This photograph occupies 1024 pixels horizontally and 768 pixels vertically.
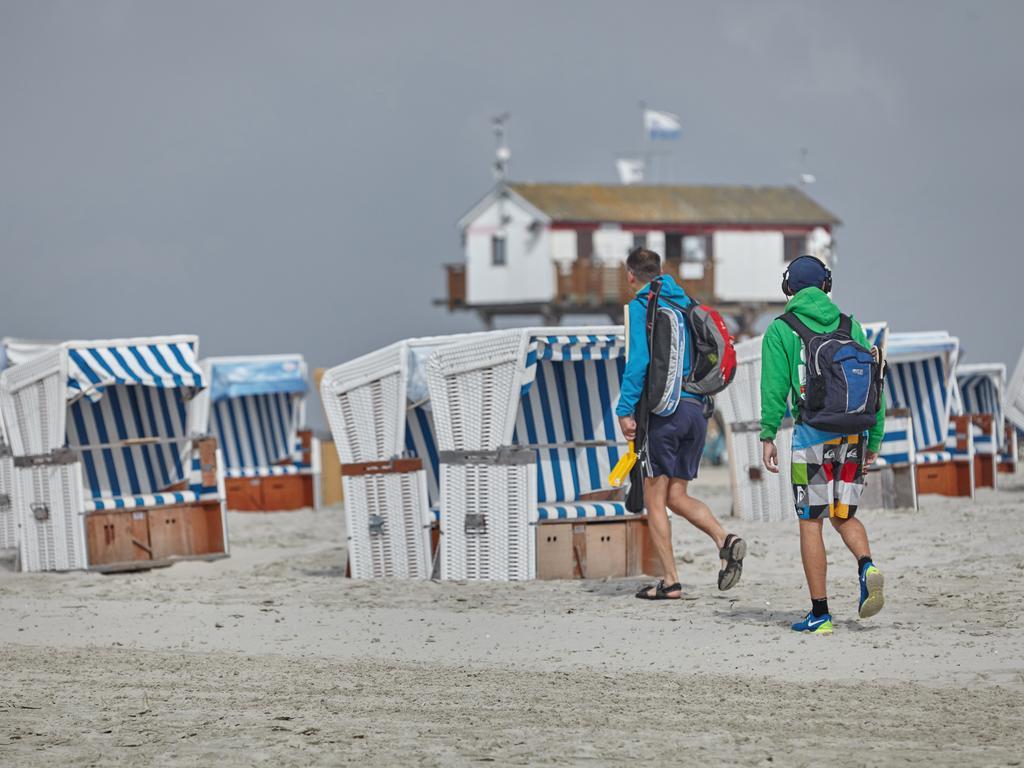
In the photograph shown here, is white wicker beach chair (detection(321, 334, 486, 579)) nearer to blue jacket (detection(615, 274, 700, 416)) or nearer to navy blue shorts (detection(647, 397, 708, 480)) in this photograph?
blue jacket (detection(615, 274, 700, 416))

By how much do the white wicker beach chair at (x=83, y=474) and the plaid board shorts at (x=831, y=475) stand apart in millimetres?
6359

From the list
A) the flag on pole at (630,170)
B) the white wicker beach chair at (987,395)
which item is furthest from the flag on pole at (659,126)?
the white wicker beach chair at (987,395)

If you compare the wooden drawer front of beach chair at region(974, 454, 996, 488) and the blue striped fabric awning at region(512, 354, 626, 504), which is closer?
the blue striped fabric awning at region(512, 354, 626, 504)

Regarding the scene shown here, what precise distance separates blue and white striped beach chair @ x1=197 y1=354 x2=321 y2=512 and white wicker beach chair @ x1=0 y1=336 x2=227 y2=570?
6789 millimetres

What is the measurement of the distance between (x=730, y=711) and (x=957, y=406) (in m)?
12.3

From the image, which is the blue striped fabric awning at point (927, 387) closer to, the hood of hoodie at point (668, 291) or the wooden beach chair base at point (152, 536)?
the wooden beach chair base at point (152, 536)

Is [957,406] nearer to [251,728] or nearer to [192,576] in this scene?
[192,576]

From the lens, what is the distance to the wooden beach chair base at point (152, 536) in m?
12.4

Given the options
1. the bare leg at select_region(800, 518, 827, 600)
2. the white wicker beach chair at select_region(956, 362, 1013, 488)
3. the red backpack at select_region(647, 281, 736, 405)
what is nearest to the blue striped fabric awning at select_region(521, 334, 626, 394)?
the red backpack at select_region(647, 281, 736, 405)

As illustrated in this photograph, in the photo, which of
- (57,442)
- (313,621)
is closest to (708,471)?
(57,442)

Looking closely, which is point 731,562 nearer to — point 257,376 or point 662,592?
point 662,592

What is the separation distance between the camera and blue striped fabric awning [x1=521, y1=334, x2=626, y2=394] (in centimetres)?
1022

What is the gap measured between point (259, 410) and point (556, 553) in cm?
1160

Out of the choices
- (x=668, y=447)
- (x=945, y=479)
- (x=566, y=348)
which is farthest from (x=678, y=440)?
(x=945, y=479)
